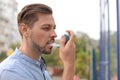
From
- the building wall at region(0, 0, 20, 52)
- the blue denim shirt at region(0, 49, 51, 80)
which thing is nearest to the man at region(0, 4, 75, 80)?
the blue denim shirt at region(0, 49, 51, 80)

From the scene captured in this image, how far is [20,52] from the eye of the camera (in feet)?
6.81

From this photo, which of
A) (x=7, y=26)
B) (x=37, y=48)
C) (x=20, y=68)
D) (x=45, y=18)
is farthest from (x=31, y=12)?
(x=7, y=26)

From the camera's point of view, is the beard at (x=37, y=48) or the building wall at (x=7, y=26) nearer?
the beard at (x=37, y=48)

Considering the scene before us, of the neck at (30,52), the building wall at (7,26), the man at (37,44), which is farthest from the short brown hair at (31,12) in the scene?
the building wall at (7,26)

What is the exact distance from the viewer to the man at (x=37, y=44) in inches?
80.6

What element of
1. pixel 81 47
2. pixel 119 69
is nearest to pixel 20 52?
pixel 119 69

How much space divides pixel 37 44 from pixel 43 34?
0.18 feet

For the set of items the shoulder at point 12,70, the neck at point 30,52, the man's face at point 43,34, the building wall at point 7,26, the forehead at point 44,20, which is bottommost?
the building wall at point 7,26

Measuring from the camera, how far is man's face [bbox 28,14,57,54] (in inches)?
80.9

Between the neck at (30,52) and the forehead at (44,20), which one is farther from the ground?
the forehead at (44,20)

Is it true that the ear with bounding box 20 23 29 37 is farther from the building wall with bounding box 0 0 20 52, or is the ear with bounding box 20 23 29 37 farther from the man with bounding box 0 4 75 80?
the building wall with bounding box 0 0 20 52

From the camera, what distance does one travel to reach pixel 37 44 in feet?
6.79

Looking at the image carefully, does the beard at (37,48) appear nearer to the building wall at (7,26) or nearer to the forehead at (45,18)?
the forehead at (45,18)

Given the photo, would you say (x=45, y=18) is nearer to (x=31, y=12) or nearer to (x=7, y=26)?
(x=31, y=12)
